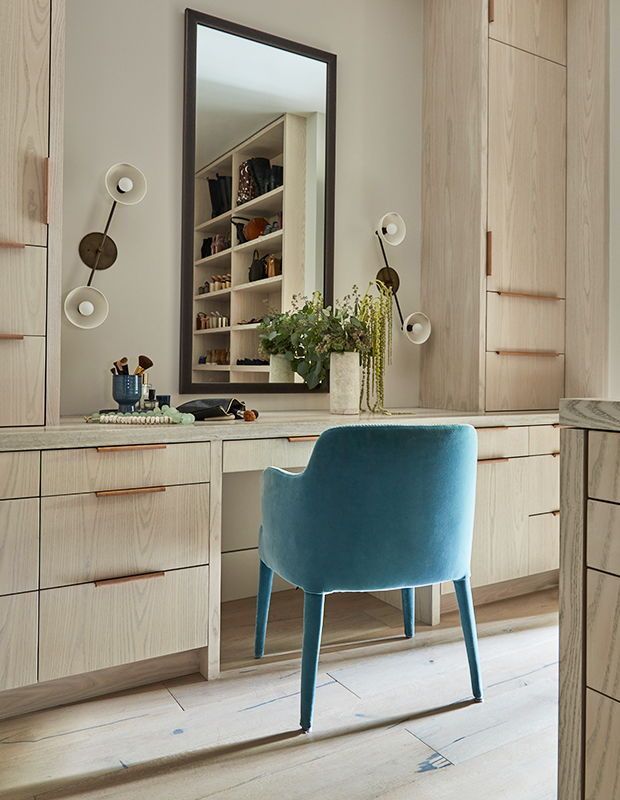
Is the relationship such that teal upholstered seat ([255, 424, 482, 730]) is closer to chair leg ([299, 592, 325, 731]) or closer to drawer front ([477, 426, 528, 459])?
chair leg ([299, 592, 325, 731])

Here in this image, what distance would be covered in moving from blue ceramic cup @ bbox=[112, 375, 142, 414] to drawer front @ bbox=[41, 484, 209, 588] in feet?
1.23

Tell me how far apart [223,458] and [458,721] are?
A: 975 mm

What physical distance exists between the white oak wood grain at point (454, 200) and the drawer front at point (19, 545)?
1837 millimetres

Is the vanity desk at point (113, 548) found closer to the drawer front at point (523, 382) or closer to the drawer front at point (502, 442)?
the drawer front at point (502, 442)

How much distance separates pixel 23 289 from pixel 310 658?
1.28m

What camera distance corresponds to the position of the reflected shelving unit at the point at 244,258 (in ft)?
8.19

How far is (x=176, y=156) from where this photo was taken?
2471mm

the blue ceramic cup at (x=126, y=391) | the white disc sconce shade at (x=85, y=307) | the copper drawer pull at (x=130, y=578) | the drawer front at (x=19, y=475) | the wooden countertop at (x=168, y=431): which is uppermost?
the white disc sconce shade at (x=85, y=307)

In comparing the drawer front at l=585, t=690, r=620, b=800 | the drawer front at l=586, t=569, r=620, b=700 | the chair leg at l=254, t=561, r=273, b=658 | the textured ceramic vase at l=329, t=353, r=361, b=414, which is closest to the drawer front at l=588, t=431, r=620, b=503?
the drawer front at l=586, t=569, r=620, b=700

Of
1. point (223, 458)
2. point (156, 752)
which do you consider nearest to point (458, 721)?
point (156, 752)

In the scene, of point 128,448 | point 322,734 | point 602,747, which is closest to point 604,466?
point 602,747

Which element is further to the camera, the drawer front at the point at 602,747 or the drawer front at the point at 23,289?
the drawer front at the point at 23,289

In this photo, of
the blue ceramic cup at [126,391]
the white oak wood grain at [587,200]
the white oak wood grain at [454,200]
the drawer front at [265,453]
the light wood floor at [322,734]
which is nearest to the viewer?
the light wood floor at [322,734]

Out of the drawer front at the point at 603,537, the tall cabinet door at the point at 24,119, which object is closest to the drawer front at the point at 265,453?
the tall cabinet door at the point at 24,119
